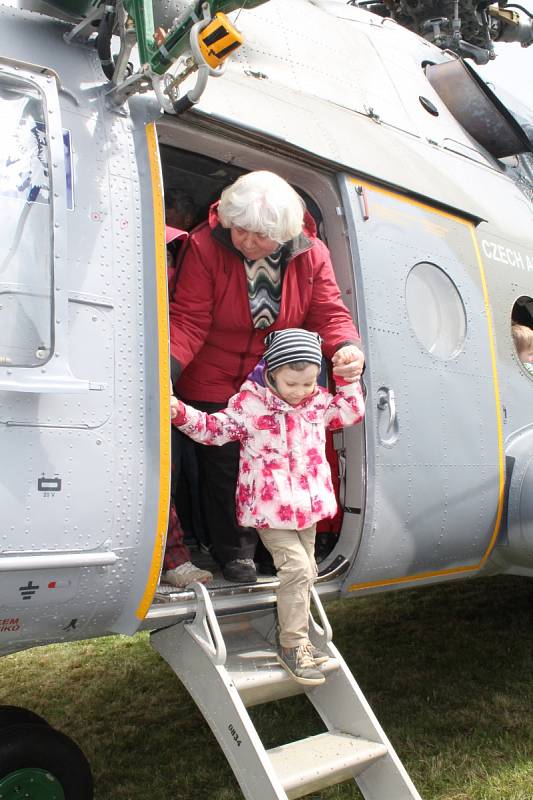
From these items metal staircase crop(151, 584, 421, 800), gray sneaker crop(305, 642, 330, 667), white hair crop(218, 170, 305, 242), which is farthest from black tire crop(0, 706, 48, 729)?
white hair crop(218, 170, 305, 242)

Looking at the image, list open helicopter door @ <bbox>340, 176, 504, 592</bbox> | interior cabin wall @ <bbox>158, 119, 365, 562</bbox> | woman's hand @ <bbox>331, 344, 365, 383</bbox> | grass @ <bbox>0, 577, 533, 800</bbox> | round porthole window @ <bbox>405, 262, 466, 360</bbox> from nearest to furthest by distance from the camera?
1. woman's hand @ <bbox>331, 344, 365, 383</bbox>
2. interior cabin wall @ <bbox>158, 119, 365, 562</bbox>
3. open helicopter door @ <bbox>340, 176, 504, 592</bbox>
4. grass @ <bbox>0, 577, 533, 800</bbox>
5. round porthole window @ <bbox>405, 262, 466, 360</bbox>

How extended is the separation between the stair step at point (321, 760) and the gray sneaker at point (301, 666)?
22cm

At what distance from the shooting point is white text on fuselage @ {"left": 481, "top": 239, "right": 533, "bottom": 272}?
4277mm

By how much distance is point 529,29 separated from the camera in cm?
632

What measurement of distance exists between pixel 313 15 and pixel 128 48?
206 centimetres

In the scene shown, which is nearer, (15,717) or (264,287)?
(15,717)

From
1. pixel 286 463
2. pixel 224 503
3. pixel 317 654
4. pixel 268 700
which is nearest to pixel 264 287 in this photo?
pixel 286 463

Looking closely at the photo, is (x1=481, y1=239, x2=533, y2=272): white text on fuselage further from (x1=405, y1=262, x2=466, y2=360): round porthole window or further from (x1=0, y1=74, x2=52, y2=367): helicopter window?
(x1=0, y1=74, x2=52, y2=367): helicopter window

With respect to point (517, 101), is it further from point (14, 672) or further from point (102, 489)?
point (14, 672)

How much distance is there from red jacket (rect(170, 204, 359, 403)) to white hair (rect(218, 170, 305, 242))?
0.15 metres

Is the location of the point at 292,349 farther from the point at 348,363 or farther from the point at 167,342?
the point at 167,342

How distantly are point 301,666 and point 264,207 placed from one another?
1.66 metres

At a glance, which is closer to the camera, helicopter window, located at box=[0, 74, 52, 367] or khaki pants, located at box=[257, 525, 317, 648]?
helicopter window, located at box=[0, 74, 52, 367]

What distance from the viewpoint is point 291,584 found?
290 cm
